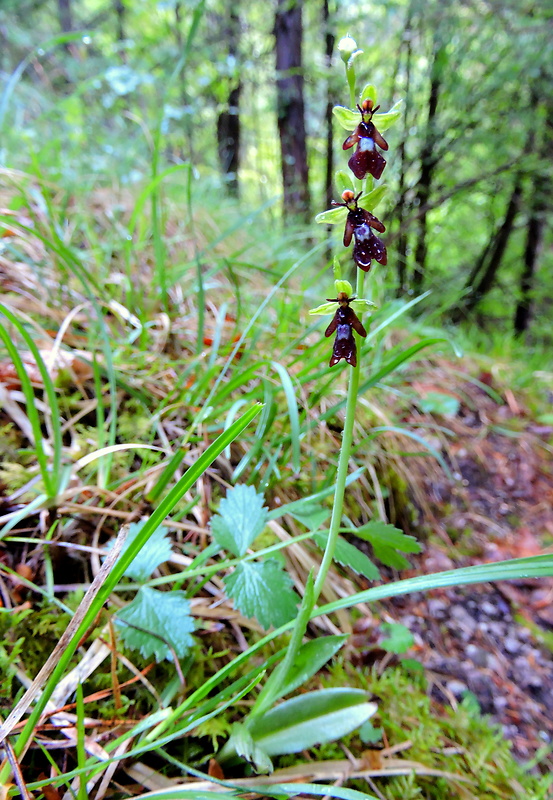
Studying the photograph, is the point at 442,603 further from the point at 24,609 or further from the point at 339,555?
the point at 24,609

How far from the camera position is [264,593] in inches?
29.3

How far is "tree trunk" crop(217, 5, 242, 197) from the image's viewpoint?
16.7ft

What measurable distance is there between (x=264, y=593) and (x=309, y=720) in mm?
220

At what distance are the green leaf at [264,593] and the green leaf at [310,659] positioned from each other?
0.18 ft

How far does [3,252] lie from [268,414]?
1.28 meters

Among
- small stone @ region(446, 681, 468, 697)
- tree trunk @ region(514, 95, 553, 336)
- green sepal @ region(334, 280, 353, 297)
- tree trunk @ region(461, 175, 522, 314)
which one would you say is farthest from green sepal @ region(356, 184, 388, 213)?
tree trunk @ region(461, 175, 522, 314)

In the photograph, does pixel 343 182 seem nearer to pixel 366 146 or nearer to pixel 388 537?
pixel 366 146

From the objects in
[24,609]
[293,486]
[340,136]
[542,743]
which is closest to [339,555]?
[293,486]

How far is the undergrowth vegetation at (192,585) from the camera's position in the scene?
65 centimetres

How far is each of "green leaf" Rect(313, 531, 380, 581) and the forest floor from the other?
469 millimetres

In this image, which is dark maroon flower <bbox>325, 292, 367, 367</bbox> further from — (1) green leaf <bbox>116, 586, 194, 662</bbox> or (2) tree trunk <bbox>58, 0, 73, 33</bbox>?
(2) tree trunk <bbox>58, 0, 73, 33</bbox>

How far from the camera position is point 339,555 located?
2.49 feet

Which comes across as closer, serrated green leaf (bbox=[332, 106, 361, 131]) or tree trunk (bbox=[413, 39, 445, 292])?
serrated green leaf (bbox=[332, 106, 361, 131])

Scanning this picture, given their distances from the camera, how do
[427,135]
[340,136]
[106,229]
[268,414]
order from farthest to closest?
[340,136], [427,135], [106,229], [268,414]
